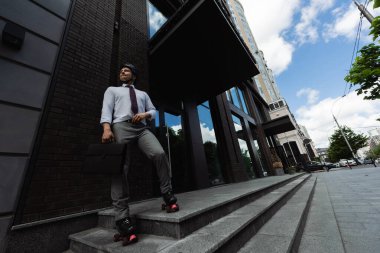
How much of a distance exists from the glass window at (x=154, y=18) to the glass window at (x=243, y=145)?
21.6 feet

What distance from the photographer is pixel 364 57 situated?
787 cm

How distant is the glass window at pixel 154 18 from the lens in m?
6.27

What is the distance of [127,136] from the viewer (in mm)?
1998

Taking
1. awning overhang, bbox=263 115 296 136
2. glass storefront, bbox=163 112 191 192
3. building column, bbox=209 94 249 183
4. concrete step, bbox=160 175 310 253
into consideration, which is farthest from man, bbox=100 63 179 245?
awning overhang, bbox=263 115 296 136

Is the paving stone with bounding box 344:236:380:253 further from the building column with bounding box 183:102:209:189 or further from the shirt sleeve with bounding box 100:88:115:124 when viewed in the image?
the building column with bounding box 183:102:209:189

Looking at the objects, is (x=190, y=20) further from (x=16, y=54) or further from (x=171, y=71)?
(x=16, y=54)

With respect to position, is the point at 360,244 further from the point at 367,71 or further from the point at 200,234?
the point at 367,71

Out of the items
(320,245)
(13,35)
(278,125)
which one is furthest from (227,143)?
(278,125)

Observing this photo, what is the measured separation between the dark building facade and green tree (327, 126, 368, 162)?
4352 cm

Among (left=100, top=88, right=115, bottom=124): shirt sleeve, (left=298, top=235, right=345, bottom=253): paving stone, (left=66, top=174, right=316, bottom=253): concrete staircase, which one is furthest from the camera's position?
(left=100, top=88, right=115, bottom=124): shirt sleeve

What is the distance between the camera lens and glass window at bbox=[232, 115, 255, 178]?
Answer: 32.5 feet

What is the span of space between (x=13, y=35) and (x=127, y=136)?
7.56ft

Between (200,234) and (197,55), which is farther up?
(197,55)

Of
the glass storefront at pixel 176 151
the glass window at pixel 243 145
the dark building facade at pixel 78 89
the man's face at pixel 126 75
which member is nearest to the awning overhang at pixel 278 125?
the glass window at pixel 243 145
